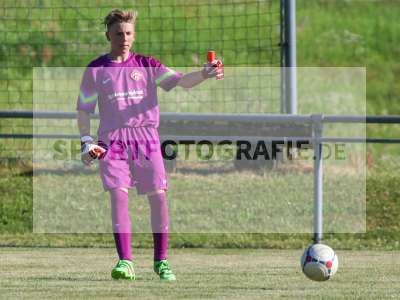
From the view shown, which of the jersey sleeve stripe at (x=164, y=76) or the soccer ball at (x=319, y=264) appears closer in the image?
the soccer ball at (x=319, y=264)

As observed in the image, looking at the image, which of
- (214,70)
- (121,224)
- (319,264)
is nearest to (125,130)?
(121,224)

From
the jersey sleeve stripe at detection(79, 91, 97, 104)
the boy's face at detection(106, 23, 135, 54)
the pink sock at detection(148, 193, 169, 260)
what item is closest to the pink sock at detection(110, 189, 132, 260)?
the pink sock at detection(148, 193, 169, 260)

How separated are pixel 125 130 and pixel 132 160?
0.23m

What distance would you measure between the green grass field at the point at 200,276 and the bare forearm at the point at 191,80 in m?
1.45

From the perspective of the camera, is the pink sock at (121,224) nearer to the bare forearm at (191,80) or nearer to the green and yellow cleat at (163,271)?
the green and yellow cleat at (163,271)

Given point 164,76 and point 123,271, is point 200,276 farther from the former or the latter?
point 164,76

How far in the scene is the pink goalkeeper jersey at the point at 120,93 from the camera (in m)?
8.17

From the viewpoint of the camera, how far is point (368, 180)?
13375 mm

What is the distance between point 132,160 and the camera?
8242 millimetres

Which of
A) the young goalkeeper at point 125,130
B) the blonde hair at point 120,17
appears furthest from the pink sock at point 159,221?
the blonde hair at point 120,17

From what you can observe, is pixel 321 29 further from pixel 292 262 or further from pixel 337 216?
pixel 292 262

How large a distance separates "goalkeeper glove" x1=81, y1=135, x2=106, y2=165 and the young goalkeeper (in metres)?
0.01

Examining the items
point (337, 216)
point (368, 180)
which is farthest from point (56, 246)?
point (368, 180)

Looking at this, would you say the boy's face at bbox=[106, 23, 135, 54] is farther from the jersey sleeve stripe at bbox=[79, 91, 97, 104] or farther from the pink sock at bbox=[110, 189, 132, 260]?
the pink sock at bbox=[110, 189, 132, 260]
